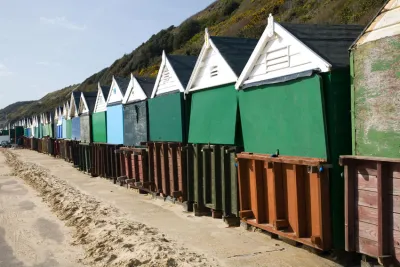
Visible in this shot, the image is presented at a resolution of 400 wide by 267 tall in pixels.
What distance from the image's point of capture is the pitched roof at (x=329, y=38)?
6460 mm

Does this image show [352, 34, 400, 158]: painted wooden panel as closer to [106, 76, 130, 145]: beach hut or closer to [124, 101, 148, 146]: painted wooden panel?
[124, 101, 148, 146]: painted wooden panel

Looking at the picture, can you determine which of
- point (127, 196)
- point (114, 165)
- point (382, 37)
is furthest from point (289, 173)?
point (114, 165)

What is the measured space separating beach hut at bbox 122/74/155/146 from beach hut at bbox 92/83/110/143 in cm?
320

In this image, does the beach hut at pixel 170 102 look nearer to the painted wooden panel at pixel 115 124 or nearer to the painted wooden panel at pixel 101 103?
the painted wooden panel at pixel 115 124

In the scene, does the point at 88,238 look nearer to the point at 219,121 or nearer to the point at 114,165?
the point at 219,121

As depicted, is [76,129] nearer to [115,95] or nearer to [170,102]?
[115,95]

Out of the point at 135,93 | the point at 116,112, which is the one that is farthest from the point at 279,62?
the point at 116,112

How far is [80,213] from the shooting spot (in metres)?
11.6

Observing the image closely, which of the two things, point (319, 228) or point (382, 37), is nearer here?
point (382, 37)

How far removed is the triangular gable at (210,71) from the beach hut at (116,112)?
6.07 meters

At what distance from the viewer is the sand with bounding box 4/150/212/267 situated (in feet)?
23.2

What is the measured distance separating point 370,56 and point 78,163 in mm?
22378

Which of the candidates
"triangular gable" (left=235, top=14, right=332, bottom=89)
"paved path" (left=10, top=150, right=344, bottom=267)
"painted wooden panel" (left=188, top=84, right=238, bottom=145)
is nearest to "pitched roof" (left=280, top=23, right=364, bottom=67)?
"triangular gable" (left=235, top=14, right=332, bottom=89)

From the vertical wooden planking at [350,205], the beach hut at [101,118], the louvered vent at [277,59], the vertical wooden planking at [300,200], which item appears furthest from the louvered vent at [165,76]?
the vertical wooden planking at [350,205]
